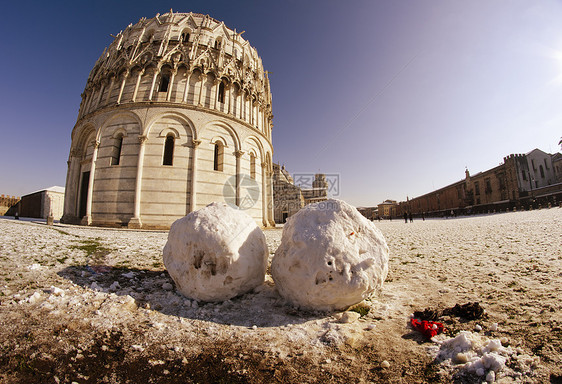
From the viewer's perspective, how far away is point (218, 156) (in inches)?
694

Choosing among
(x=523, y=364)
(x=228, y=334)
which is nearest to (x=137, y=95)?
(x=228, y=334)

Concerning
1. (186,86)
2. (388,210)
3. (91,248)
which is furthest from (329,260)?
(388,210)

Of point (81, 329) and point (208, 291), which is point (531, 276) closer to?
point (208, 291)

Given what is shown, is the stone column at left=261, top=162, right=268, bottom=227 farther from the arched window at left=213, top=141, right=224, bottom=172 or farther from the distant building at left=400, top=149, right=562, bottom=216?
the distant building at left=400, top=149, right=562, bottom=216

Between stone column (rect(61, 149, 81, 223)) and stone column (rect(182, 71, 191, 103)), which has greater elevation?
stone column (rect(182, 71, 191, 103))

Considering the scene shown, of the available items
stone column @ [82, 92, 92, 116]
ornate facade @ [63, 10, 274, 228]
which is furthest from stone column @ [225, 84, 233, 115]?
stone column @ [82, 92, 92, 116]

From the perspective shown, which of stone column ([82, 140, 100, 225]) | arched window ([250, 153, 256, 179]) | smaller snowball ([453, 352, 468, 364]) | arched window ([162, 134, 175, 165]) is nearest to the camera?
smaller snowball ([453, 352, 468, 364])

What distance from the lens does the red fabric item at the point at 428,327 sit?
277 centimetres

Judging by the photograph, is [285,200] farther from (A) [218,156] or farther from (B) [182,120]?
(B) [182,120]

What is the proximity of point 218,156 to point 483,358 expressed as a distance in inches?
681

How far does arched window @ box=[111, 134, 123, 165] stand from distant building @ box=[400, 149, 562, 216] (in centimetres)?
4748

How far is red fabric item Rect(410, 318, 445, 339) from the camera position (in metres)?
2.77

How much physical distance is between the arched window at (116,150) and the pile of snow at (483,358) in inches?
755

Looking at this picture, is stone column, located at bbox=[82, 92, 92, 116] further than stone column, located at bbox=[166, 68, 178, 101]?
Yes
